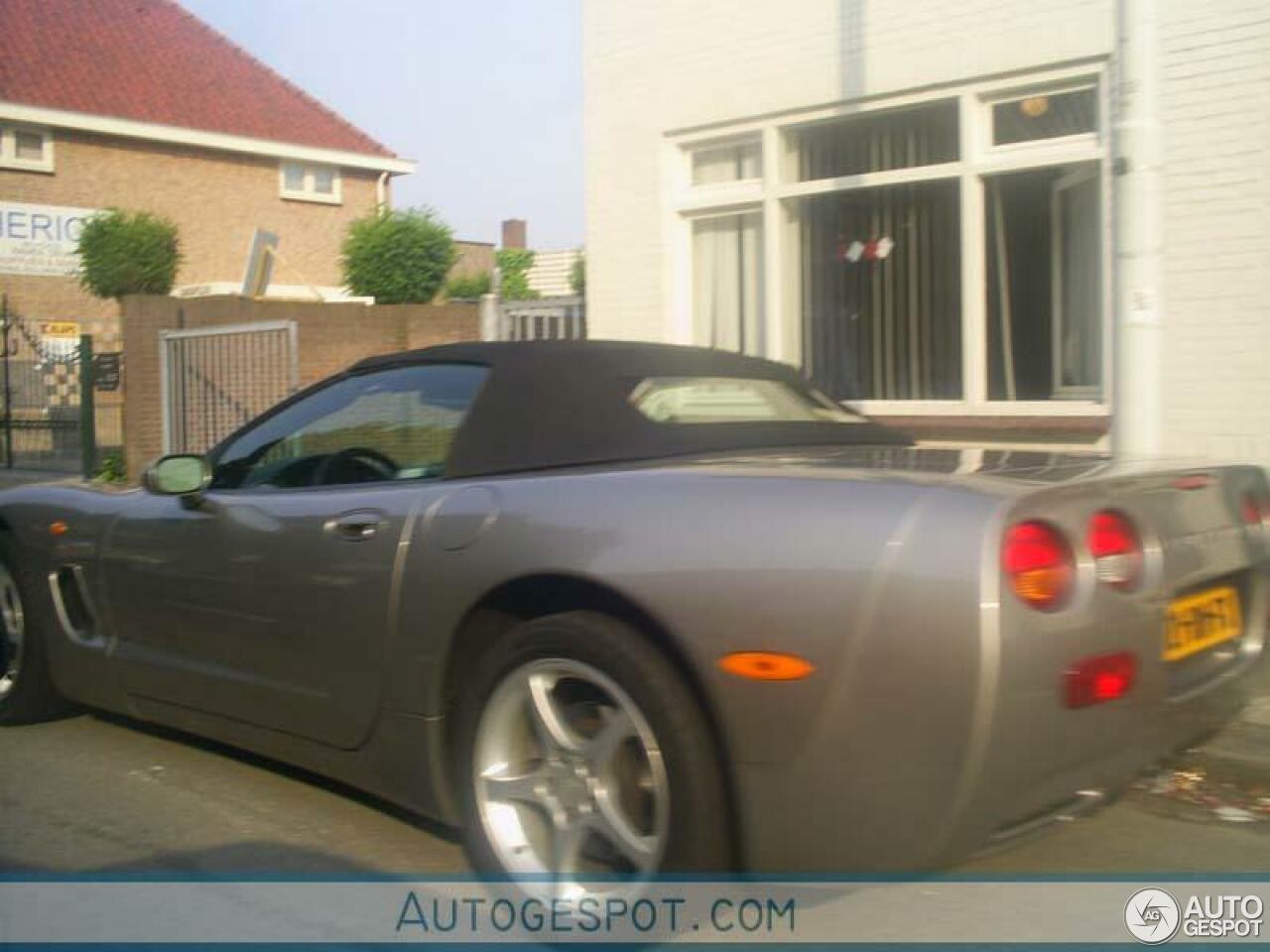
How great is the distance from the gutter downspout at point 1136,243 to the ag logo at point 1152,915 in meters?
2.16

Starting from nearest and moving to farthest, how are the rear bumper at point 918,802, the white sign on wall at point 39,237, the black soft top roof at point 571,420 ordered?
the rear bumper at point 918,802 < the black soft top roof at point 571,420 < the white sign on wall at point 39,237

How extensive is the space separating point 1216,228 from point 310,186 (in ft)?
79.4

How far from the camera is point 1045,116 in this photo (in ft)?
26.8

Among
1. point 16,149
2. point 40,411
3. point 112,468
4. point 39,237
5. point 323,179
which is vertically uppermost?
point 323,179

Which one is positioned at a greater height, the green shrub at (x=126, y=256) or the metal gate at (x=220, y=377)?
the green shrub at (x=126, y=256)

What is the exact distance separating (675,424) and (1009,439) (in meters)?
4.78

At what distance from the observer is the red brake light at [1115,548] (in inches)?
118

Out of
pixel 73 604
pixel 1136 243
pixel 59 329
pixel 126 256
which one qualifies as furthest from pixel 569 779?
pixel 59 329

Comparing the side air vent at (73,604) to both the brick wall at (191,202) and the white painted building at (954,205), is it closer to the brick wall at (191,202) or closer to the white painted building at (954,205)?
the white painted building at (954,205)

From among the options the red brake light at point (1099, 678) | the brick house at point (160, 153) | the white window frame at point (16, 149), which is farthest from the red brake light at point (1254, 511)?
the white window frame at point (16, 149)

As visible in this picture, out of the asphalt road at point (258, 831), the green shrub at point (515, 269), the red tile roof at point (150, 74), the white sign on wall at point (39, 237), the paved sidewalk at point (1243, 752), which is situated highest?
the red tile roof at point (150, 74)

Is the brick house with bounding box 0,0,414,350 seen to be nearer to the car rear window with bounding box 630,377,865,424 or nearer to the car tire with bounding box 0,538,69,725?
the car tire with bounding box 0,538,69,725

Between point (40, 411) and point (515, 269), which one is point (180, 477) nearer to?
point (40, 411)

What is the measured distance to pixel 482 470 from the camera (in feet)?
12.6
